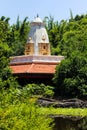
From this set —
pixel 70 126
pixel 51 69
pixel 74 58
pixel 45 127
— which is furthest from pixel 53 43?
pixel 45 127

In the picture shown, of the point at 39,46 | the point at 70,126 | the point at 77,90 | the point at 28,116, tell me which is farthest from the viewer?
the point at 39,46

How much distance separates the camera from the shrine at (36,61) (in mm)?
28516

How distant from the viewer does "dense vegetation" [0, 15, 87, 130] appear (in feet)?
28.9

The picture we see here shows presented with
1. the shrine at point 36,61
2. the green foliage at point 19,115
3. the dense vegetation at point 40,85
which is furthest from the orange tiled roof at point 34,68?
the green foliage at point 19,115

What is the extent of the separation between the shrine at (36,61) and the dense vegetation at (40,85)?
129 cm

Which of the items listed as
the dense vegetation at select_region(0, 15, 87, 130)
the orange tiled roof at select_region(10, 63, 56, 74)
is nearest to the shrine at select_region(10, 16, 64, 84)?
the orange tiled roof at select_region(10, 63, 56, 74)

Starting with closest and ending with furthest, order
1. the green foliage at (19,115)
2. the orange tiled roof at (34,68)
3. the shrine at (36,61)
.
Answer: the green foliage at (19,115) < the shrine at (36,61) < the orange tiled roof at (34,68)

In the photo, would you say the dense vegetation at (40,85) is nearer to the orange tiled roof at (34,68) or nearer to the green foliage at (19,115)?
the green foliage at (19,115)

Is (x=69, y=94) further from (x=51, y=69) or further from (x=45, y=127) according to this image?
(x=45, y=127)

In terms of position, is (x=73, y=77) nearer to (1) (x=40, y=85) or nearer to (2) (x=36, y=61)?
(1) (x=40, y=85)

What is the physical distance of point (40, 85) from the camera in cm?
2634

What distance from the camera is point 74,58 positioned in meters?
25.5

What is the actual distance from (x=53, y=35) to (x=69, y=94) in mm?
18013

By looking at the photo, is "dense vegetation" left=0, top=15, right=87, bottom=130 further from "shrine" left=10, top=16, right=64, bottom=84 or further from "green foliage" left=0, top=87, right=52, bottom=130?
"shrine" left=10, top=16, right=64, bottom=84
